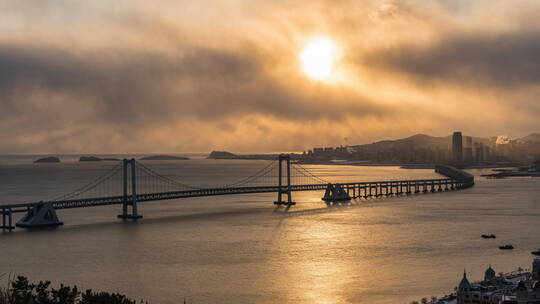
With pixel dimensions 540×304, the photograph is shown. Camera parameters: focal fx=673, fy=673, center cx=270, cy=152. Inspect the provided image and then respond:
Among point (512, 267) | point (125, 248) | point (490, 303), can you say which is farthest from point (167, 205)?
point (490, 303)

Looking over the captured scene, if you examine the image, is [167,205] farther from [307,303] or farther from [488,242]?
[307,303]

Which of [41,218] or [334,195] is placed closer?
[41,218]

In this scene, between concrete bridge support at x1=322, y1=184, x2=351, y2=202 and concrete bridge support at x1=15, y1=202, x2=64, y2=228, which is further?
concrete bridge support at x1=322, y1=184, x2=351, y2=202

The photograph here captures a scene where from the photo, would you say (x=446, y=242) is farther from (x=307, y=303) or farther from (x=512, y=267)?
(x=307, y=303)

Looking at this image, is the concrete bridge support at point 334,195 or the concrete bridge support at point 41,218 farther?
the concrete bridge support at point 334,195

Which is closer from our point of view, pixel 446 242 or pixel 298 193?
pixel 446 242

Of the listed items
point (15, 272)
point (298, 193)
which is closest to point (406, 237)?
point (15, 272)

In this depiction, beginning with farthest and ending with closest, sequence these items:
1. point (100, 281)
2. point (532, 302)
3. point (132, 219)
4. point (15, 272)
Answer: point (132, 219)
point (15, 272)
point (100, 281)
point (532, 302)

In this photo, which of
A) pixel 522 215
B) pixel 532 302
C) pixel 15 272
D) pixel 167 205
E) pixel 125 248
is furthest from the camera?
pixel 167 205

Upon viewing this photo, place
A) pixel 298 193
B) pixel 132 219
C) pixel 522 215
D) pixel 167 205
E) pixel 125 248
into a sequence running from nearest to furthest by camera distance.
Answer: pixel 125 248 → pixel 132 219 → pixel 522 215 → pixel 167 205 → pixel 298 193
